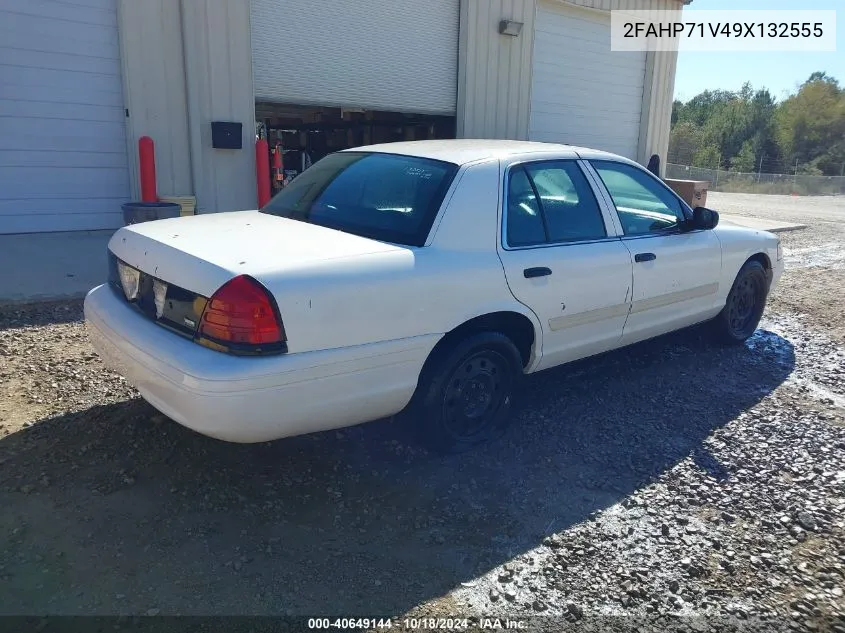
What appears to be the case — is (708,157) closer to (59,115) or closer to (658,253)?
(59,115)

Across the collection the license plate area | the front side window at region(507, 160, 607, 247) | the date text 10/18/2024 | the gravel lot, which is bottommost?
the date text 10/18/2024

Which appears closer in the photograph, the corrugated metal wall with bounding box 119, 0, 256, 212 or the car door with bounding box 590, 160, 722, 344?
the car door with bounding box 590, 160, 722, 344

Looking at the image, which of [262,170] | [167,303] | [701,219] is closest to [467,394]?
[167,303]

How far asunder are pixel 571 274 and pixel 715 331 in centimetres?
233

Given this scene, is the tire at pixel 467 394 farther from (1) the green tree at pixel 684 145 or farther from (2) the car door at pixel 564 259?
(1) the green tree at pixel 684 145

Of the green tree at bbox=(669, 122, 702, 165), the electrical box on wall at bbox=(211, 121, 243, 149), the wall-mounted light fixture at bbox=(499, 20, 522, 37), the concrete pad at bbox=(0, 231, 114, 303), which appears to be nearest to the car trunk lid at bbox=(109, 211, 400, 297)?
the concrete pad at bbox=(0, 231, 114, 303)

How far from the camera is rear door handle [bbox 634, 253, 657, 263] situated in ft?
14.4

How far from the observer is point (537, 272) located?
149 inches

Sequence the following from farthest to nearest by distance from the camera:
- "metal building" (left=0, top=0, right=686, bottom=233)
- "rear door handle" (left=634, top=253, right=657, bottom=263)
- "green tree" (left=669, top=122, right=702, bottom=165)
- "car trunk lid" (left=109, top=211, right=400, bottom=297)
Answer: "green tree" (left=669, top=122, right=702, bottom=165) → "metal building" (left=0, top=0, right=686, bottom=233) → "rear door handle" (left=634, top=253, right=657, bottom=263) → "car trunk lid" (left=109, top=211, right=400, bottom=297)

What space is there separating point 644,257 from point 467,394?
5.24 ft

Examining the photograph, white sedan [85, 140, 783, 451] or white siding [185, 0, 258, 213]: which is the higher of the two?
white siding [185, 0, 258, 213]

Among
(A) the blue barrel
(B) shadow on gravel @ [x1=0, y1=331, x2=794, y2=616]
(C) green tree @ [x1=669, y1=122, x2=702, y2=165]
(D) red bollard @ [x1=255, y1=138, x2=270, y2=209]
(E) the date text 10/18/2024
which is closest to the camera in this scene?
(E) the date text 10/18/2024

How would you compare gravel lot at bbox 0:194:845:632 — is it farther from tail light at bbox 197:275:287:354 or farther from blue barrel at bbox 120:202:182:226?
blue barrel at bbox 120:202:182:226

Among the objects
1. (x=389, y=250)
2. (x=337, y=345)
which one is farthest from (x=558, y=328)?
(x=337, y=345)
